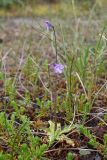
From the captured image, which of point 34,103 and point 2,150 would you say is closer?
point 2,150

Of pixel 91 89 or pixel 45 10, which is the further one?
pixel 45 10

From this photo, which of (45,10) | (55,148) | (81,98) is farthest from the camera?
(45,10)

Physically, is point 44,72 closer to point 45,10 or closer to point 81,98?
point 81,98

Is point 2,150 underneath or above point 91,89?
underneath

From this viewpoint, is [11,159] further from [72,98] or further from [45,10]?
[45,10]

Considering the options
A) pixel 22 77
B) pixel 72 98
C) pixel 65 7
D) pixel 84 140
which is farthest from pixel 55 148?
pixel 65 7

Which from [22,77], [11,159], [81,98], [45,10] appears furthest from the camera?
[45,10]

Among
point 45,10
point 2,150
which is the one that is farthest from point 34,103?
point 45,10

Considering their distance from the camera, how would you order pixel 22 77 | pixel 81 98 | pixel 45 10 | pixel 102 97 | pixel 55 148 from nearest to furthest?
pixel 55 148
pixel 81 98
pixel 102 97
pixel 22 77
pixel 45 10

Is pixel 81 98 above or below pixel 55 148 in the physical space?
above
